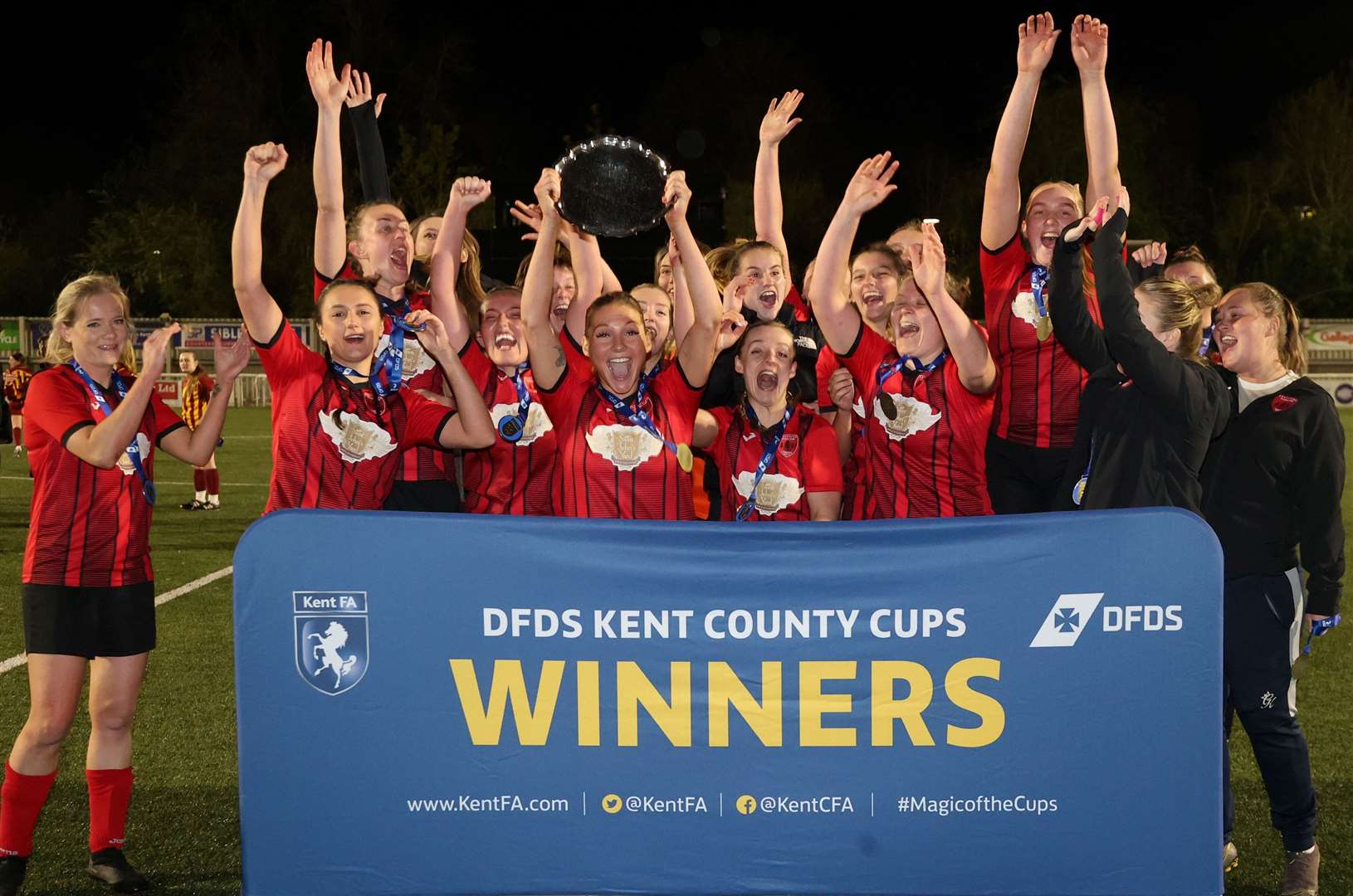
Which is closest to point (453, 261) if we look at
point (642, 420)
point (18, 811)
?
point (642, 420)

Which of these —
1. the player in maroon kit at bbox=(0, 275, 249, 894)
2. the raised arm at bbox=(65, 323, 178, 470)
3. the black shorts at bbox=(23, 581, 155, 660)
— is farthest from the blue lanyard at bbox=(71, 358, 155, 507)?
the black shorts at bbox=(23, 581, 155, 660)

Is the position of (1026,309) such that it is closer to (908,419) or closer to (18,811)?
(908,419)

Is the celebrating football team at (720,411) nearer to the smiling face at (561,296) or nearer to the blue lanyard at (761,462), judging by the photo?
the blue lanyard at (761,462)

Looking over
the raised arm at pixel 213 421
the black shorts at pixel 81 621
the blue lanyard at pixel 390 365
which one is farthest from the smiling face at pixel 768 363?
the black shorts at pixel 81 621

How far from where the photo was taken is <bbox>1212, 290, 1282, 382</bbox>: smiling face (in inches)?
159

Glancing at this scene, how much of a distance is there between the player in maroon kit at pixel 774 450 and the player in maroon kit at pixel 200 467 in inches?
372

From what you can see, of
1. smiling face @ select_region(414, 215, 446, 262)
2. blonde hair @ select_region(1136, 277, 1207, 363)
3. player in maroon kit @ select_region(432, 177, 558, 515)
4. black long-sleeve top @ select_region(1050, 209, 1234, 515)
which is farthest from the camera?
smiling face @ select_region(414, 215, 446, 262)

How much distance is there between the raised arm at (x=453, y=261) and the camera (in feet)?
14.6

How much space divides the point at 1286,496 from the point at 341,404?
2.92m

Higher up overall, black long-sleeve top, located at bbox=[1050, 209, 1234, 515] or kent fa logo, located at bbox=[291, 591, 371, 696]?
black long-sleeve top, located at bbox=[1050, 209, 1234, 515]

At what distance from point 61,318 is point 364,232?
1093 millimetres

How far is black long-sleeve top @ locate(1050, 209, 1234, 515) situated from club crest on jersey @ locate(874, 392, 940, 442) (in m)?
0.50

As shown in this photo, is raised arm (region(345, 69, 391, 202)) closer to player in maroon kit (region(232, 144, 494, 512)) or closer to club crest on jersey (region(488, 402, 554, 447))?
player in maroon kit (region(232, 144, 494, 512))

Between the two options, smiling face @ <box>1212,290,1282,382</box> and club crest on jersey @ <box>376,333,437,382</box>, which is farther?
club crest on jersey @ <box>376,333,437,382</box>
